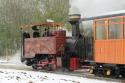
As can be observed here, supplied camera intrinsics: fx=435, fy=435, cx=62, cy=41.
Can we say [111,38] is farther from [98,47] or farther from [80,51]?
[80,51]

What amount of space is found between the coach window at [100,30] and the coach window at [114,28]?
462 millimetres

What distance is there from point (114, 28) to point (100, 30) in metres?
0.99

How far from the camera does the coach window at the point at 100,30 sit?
747 inches

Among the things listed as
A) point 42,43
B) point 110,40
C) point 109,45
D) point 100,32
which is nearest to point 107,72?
point 109,45

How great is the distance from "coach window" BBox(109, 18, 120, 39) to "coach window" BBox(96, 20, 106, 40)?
462 mm

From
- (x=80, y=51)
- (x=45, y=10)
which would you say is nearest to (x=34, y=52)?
(x=80, y=51)

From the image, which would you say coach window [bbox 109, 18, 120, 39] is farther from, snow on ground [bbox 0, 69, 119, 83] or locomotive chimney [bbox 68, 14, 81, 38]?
locomotive chimney [bbox 68, 14, 81, 38]

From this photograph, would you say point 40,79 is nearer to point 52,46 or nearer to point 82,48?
point 82,48

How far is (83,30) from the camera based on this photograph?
2094cm

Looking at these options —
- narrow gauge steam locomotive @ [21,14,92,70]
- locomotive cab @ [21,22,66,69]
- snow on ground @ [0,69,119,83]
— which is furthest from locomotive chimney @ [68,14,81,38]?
snow on ground @ [0,69,119,83]

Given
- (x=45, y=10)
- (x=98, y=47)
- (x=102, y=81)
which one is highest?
(x=45, y=10)

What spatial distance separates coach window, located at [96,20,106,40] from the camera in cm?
1898

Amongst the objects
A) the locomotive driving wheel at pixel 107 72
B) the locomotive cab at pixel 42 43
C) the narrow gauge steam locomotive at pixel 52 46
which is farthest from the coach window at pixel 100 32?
the locomotive cab at pixel 42 43

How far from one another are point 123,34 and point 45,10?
2491 cm
